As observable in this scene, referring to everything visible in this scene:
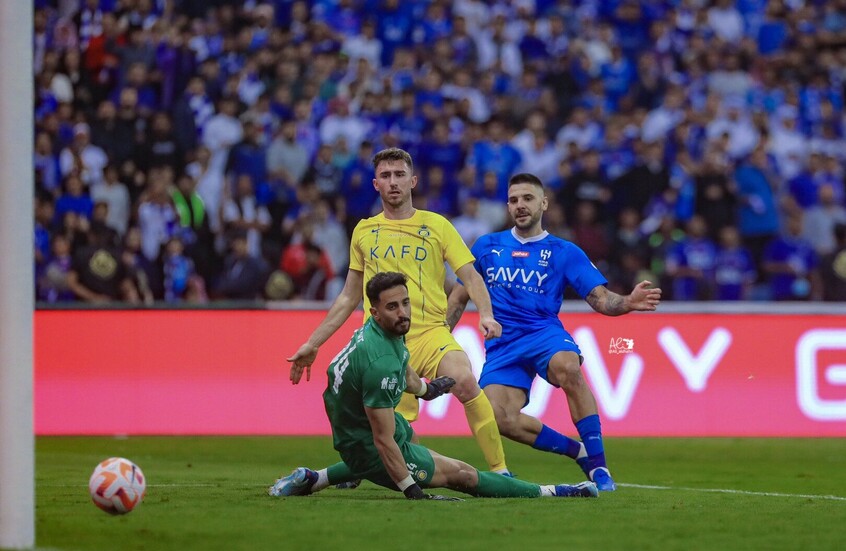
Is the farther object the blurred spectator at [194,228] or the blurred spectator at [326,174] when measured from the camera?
the blurred spectator at [326,174]

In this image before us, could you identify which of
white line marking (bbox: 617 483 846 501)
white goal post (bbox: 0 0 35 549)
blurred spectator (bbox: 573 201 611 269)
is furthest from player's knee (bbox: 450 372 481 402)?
blurred spectator (bbox: 573 201 611 269)

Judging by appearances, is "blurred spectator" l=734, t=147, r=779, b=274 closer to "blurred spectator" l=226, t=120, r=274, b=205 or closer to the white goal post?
"blurred spectator" l=226, t=120, r=274, b=205

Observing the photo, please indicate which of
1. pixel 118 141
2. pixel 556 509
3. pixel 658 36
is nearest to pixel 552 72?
pixel 658 36

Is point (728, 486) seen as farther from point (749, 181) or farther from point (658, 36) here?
point (658, 36)

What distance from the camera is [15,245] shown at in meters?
6.45

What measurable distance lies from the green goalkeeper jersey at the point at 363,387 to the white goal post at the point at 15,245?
246 centimetres

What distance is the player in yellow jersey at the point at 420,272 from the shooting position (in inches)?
384

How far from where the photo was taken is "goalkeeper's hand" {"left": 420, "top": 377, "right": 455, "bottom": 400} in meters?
8.87

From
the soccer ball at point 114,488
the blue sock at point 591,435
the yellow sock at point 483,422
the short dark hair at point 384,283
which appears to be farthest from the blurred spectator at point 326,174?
the soccer ball at point 114,488

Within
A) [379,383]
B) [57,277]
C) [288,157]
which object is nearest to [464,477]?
[379,383]

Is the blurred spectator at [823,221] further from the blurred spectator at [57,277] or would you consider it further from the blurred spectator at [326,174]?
the blurred spectator at [57,277]

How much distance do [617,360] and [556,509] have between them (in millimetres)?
7281

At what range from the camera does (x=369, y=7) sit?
22.0 m

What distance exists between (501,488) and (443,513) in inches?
40.2
